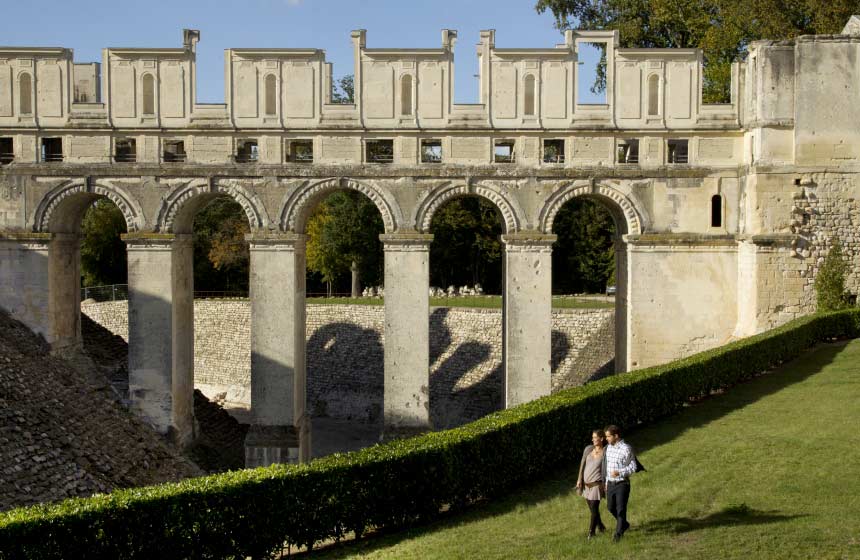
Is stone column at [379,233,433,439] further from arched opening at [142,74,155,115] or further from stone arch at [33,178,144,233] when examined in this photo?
arched opening at [142,74,155,115]

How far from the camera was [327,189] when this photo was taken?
73.5 feet

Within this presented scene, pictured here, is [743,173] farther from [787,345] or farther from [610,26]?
[610,26]

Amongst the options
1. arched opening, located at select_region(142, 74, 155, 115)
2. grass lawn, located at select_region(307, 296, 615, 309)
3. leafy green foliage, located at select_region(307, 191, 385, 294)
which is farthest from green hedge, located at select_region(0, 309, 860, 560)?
leafy green foliage, located at select_region(307, 191, 385, 294)

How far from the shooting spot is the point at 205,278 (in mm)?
52500

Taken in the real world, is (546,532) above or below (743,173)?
below

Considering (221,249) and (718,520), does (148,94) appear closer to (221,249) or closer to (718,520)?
(718,520)

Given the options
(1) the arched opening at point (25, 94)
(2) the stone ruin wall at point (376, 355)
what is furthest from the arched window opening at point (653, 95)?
(1) the arched opening at point (25, 94)

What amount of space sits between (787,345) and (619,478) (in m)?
11.8

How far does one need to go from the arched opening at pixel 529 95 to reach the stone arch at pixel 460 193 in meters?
2.28

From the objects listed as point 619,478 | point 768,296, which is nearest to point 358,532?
point 619,478

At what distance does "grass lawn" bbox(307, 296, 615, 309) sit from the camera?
35656mm

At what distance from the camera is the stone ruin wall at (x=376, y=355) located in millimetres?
30828

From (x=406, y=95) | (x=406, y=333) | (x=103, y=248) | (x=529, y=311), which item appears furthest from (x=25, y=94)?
(x=103, y=248)

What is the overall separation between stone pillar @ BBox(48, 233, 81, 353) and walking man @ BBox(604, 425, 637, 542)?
1723cm
